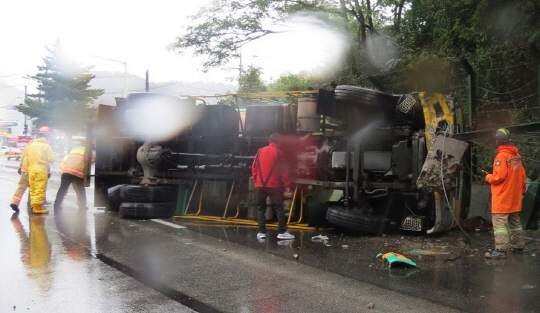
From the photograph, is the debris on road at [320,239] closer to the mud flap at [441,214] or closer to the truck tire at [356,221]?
the truck tire at [356,221]

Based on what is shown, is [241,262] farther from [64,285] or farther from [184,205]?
Result: [184,205]

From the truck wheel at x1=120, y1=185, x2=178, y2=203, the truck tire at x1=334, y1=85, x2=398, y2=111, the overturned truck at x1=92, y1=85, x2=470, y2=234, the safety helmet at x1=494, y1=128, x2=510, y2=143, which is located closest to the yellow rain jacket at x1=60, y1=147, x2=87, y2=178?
the overturned truck at x1=92, y1=85, x2=470, y2=234

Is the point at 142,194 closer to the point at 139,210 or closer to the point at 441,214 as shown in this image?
the point at 139,210

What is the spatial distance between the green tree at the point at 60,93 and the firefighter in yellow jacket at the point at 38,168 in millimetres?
29430

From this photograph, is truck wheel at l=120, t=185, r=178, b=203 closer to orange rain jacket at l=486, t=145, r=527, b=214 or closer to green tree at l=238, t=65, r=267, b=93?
orange rain jacket at l=486, t=145, r=527, b=214

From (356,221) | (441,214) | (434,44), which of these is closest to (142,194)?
(356,221)

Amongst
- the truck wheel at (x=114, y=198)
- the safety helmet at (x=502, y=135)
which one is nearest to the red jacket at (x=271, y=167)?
the safety helmet at (x=502, y=135)

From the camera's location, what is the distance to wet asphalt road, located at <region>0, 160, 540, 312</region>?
4246 mm

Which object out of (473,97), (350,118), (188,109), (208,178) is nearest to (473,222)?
(473,97)

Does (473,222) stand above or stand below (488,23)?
below

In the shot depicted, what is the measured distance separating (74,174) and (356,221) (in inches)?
233

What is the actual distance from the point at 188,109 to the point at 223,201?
190 cm

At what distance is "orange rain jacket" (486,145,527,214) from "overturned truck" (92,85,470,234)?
516 millimetres

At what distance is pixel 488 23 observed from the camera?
28.1 feet
